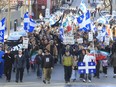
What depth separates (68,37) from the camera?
25.4 m

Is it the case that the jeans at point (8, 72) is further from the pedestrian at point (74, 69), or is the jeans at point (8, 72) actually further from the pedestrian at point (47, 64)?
the pedestrian at point (74, 69)

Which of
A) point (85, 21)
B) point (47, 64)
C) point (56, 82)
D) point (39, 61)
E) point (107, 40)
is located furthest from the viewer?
point (85, 21)

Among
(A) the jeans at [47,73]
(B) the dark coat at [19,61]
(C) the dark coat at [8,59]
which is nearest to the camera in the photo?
(A) the jeans at [47,73]

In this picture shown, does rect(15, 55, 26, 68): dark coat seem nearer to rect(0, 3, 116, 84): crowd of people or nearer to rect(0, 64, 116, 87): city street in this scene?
rect(0, 3, 116, 84): crowd of people

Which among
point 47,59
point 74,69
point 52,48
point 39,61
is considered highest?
→ point 52,48

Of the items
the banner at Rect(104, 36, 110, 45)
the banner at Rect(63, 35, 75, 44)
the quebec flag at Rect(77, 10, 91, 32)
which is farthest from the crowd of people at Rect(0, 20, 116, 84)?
the quebec flag at Rect(77, 10, 91, 32)

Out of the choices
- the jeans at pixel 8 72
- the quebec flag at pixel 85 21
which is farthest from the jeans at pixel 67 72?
the quebec flag at pixel 85 21

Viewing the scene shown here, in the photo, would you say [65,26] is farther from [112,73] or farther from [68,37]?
[112,73]

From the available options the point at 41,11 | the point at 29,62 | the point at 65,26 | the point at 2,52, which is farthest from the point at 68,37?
the point at 41,11

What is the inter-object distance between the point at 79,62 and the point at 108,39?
22.0ft

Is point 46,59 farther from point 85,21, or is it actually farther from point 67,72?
point 85,21

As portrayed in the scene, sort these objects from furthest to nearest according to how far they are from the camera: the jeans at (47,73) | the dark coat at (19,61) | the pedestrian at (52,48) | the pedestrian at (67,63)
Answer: the pedestrian at (52,48), the dark coat at (19,61), the pedestrian at (67,63), the jeans at (47,73)

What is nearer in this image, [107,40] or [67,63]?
[67,63]

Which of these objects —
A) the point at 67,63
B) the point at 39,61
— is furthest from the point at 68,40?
the point at 67,63
